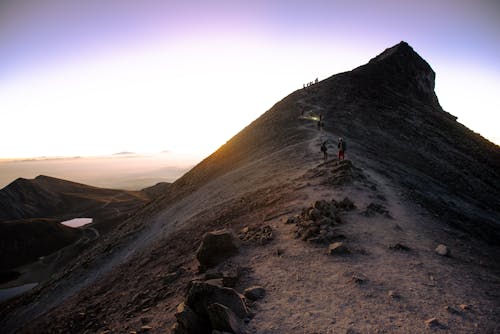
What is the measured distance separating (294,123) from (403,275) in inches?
1356

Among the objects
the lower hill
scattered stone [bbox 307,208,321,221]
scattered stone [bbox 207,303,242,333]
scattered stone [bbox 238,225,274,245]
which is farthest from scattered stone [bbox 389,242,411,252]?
the lower hill

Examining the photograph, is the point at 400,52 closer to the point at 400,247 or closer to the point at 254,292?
the point at 400,247

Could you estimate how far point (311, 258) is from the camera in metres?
11.6

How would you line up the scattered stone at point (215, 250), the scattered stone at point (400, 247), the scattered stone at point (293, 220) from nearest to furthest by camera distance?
the scattered stone at point (400, 247) < the scattered stone at point (215, 250) < the scattered stone at point (293, 220)

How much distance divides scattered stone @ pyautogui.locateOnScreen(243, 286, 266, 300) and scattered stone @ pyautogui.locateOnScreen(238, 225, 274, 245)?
3639 millimetres

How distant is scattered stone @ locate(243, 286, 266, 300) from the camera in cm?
962

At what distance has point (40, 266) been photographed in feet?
234

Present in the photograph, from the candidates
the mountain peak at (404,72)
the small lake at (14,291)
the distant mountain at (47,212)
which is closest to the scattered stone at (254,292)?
the mountain peak at (404,72)

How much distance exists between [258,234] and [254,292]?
4.77 m

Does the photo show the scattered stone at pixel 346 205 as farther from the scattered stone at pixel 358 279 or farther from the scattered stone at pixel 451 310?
the scattered stone at pixel 451 310

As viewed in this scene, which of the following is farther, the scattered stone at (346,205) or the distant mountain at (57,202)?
the distant mountain at (57,202)

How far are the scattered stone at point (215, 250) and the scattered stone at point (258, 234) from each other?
115cm

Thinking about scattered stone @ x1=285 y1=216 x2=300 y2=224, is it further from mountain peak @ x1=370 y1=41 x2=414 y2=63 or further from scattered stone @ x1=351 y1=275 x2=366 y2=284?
mountain peak @ x1=370 y1=41 x2=414 y2=63

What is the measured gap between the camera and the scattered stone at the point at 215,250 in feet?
42.8
